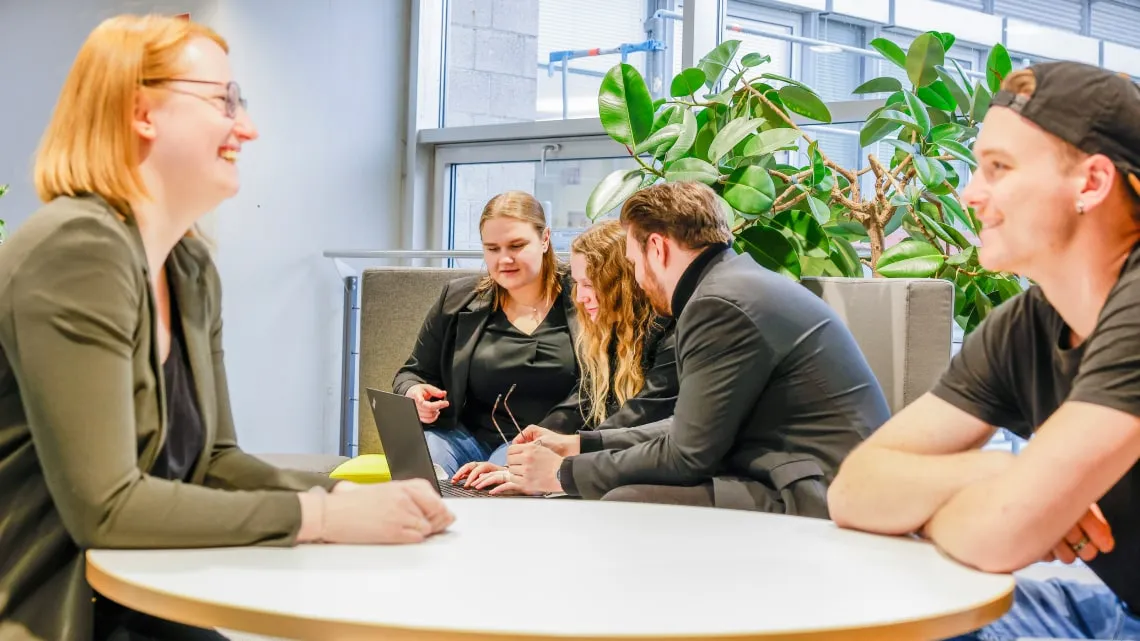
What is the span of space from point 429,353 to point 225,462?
2.16m

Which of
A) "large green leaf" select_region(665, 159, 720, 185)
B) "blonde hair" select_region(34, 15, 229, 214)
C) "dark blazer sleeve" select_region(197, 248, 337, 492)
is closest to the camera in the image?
"blonde hair" select_region(34, 15, 229, 214)

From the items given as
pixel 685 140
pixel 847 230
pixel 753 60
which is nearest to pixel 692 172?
pixel 685 140

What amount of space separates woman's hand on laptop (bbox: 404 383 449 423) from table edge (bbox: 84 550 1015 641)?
229 cm

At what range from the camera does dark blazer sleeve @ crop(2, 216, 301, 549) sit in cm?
125

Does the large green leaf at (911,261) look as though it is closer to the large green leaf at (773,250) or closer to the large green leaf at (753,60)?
the large green leaf at (773,250)

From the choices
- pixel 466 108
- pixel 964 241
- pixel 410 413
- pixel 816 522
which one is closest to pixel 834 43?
pixel 964 241

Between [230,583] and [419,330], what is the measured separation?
107 inches

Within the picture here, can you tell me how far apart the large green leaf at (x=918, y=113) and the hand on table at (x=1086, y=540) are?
6.85 ft

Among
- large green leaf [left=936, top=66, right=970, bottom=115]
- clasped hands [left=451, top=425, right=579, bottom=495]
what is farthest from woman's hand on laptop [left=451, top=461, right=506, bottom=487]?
large green leaf [left=936, top=66, right=970, bottom=115]

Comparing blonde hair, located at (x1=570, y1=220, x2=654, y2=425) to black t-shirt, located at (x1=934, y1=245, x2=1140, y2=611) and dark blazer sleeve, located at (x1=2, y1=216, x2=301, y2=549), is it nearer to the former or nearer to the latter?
black t-shirt, located at (x1=934, y1=245, x2=1140, y2=611)

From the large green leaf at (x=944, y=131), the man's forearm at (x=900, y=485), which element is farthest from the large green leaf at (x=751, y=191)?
the man's forearm at (x=900, y=485)

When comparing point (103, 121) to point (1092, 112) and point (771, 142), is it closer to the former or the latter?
point (1092, 112)

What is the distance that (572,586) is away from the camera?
1.22m

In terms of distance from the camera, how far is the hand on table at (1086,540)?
141 cm
